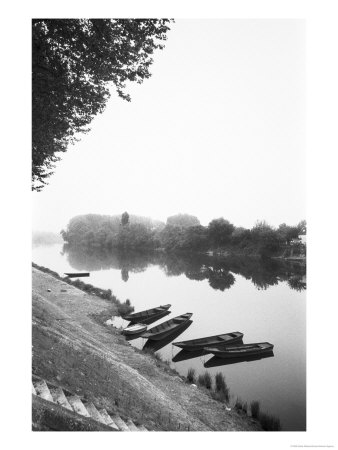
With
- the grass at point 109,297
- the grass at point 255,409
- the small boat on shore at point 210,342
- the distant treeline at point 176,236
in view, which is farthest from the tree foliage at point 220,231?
the grass at point 255,409

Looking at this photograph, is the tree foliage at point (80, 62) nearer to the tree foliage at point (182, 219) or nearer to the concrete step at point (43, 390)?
the concrete step at point (43, 390)

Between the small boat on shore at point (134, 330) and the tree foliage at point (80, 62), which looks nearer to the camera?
the tree foliage at point (80, 62)

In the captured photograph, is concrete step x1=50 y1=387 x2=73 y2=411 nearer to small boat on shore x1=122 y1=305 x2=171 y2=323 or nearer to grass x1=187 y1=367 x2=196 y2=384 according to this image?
grass x1=187 y1=367 x2=196 y2=384

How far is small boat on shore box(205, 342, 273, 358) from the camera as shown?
11.6 m

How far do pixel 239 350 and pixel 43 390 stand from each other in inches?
338

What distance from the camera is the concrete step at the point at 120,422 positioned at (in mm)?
5237

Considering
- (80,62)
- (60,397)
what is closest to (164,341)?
(60,397)

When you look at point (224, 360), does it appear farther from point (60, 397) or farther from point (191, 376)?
point (60, 397)

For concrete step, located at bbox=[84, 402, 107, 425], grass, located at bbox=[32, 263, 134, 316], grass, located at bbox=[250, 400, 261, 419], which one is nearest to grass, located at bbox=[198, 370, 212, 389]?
grass, located at bbox=[250, 400, 261, 419]

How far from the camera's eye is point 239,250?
5959 centimetres

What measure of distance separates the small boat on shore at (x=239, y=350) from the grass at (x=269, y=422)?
3357 millimetres

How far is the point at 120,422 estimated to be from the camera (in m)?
5.35

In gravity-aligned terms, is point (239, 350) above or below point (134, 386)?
below

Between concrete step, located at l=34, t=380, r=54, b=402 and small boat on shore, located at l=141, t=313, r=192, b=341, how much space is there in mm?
7993
